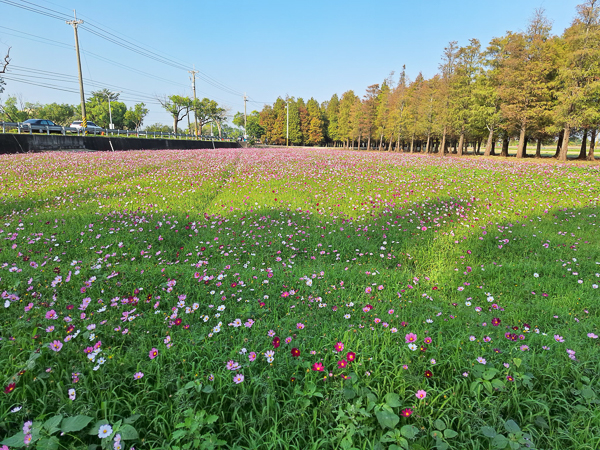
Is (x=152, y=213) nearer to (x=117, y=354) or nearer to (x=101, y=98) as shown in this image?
(x=117, y=354)

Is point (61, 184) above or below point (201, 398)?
above

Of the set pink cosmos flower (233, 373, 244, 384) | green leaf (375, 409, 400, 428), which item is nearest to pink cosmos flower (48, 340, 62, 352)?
pink cosmos flower (233, 373, 244, 384)

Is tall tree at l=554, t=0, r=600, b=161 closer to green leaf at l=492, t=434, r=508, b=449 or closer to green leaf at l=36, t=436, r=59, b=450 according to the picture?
green leaf at l=492, t=434, r=508, b=449

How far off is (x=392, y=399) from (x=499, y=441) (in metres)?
0.60

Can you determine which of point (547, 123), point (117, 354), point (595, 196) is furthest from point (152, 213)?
point (547, 123)

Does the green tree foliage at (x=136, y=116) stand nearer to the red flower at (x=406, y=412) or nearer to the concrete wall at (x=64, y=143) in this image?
the concrete wall at (x=64, y=143)

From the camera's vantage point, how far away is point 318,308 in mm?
3172

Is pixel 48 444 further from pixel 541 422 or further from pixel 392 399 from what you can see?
pixel 541 422

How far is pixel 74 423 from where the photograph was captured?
167 cm

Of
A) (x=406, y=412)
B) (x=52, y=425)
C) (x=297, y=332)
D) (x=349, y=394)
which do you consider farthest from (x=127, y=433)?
(x=406, y=412)

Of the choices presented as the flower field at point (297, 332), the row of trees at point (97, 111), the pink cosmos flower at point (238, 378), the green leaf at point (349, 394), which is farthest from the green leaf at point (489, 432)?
the row of trees at point (97, 111)

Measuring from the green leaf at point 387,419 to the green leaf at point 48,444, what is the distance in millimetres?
1840

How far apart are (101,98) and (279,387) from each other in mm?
120640

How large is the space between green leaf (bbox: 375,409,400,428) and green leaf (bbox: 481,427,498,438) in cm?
52
